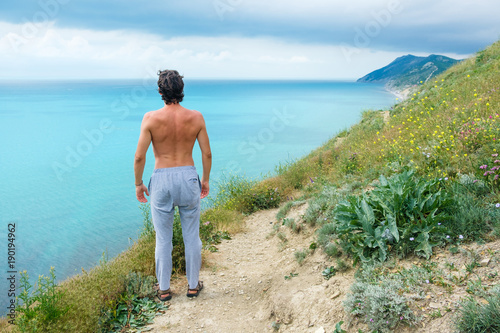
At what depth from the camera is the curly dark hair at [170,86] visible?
4623 mm

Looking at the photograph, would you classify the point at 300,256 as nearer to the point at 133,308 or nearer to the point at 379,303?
the point at 379,303

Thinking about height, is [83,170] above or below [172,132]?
below

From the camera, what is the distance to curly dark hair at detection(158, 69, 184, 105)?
4623 millimetres

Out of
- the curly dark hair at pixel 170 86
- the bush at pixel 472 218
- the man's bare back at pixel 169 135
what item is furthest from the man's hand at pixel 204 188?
the bush at pixel 472 218

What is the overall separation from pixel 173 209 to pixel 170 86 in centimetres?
174

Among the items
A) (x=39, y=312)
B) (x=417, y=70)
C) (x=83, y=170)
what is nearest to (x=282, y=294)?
(x=39, y=312)

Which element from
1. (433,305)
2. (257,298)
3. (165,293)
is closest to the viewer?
(433,305)

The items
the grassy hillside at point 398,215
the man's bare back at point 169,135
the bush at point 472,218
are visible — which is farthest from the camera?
the man's bare back at point 169,135

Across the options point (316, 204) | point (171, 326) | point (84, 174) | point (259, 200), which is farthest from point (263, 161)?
point (171, 326)

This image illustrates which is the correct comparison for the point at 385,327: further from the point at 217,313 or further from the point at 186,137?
the point at 186,137

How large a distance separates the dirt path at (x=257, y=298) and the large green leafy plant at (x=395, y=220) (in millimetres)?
641

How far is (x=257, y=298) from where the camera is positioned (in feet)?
17.5

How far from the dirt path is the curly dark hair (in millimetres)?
3083

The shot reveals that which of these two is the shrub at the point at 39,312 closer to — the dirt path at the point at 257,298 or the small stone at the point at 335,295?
the dirt path at the point at 257,298
